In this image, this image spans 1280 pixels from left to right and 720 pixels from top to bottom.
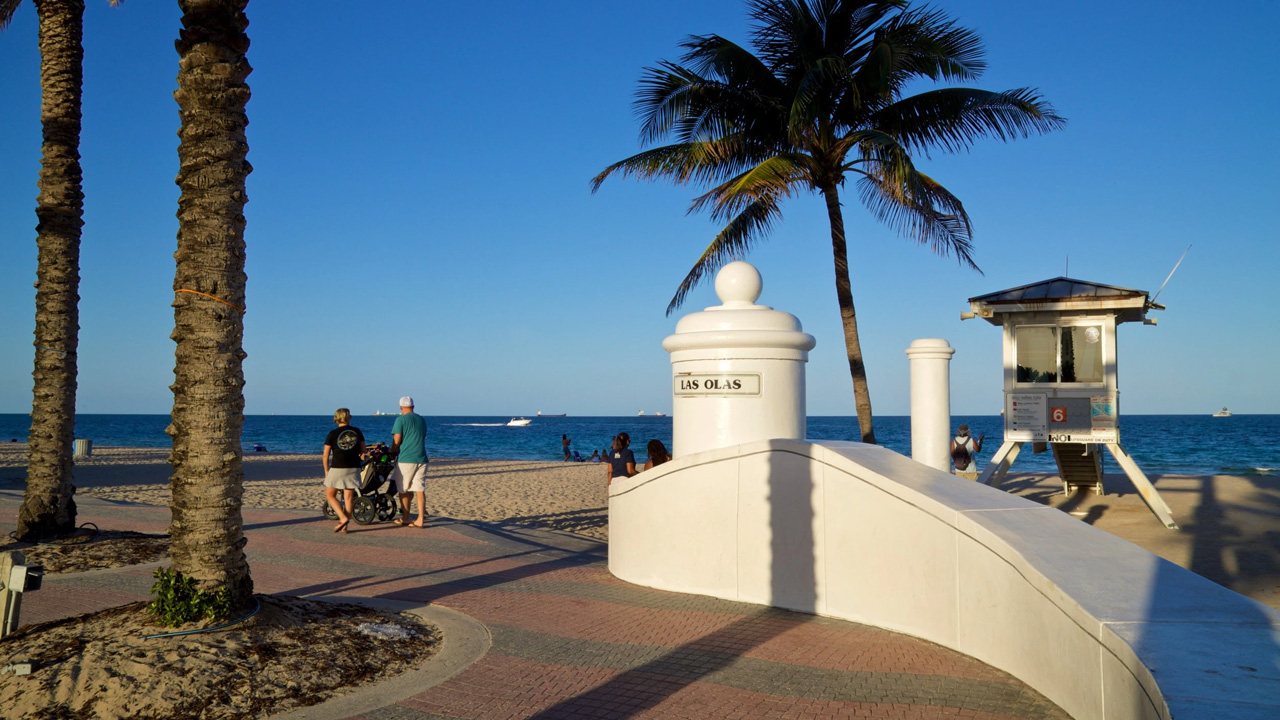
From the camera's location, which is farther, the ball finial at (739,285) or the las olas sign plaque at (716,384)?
the ball finial at (739,285)

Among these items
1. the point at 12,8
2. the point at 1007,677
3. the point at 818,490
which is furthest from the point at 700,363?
the point at 12,8

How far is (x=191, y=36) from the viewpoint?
546 cm

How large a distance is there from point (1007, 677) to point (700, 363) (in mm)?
3711

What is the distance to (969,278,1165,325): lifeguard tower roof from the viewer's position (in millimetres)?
11492

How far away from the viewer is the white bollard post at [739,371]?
7.54 m

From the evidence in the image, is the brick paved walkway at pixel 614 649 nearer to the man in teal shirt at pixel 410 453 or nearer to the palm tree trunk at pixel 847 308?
the man in teal shirt at pixel 410 453

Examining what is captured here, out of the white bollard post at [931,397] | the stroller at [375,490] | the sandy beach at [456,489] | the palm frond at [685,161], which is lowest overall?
the sandy beach at [456,489]

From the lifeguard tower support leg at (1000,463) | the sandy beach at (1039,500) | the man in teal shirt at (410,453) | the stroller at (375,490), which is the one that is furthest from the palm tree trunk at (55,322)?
the lifeguard tower support leg at (1000,463)

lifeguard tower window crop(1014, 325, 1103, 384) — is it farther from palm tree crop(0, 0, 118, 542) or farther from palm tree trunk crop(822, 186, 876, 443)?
palm tree crop(0, 0, 118, 542)

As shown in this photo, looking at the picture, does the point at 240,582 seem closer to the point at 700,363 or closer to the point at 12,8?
the point at 700,363

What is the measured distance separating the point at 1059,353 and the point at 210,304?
432 inches

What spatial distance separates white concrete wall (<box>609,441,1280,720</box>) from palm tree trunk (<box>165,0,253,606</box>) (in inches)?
141

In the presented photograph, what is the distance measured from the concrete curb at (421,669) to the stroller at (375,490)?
16.9 ft

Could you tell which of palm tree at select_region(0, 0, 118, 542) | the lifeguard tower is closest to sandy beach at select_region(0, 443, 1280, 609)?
the lifeguard tower
